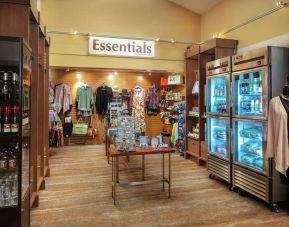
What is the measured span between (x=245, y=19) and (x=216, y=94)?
1765 mm

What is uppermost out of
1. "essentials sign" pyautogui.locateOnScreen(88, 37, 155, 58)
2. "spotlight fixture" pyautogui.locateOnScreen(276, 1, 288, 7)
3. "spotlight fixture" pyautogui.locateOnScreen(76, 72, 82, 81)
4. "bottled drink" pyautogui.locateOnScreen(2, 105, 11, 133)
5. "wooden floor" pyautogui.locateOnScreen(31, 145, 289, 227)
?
"spotlight fixture" pyautogui.locateOnScreen(276, 1, 288, 7)

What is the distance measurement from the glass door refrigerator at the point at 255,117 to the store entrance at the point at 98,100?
11.9ft

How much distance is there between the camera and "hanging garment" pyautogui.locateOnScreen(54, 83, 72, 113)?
7906 mm

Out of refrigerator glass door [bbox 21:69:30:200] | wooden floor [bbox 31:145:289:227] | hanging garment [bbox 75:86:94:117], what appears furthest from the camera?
hanging garment [bbox 75:86:94:117]

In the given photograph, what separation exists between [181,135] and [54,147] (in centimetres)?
406

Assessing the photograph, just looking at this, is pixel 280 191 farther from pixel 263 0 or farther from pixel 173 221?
pixel 263 0

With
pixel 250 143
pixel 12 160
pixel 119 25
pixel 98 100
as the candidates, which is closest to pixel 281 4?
pixel 250 143

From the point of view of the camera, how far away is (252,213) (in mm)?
3273

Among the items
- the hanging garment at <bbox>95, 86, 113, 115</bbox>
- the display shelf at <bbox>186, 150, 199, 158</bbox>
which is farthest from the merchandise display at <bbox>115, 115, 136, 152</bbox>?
the hanging garment at <bbox>95, 86, 113, 115</bbox>

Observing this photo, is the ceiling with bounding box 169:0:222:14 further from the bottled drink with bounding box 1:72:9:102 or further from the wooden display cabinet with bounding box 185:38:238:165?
the bottled drink with bounding box 1:72:9:102

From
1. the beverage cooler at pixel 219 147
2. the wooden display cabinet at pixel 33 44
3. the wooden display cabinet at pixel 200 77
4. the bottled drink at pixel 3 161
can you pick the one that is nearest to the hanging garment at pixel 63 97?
the wooden display cabinet at pixel 33 44

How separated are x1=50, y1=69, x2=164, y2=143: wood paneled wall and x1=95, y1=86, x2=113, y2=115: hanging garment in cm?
28

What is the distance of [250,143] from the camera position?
400 centimetres

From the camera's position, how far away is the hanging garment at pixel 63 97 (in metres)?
7.91
